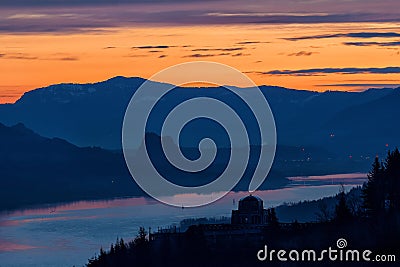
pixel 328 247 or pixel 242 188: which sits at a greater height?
pixel 242 188

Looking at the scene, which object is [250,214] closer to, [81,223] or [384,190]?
[384,190]

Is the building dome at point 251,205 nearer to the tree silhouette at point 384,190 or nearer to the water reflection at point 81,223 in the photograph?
the tree silhouette at point 384,190

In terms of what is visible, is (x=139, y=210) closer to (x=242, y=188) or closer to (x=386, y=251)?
(x=242, y=188)

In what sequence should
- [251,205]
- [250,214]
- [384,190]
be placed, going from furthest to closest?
[251,205] → [250,214] → [384,190]

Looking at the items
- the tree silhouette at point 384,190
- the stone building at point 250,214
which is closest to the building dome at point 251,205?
the stone building at point 250,214

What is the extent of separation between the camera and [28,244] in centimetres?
10550

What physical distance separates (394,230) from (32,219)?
307 feet

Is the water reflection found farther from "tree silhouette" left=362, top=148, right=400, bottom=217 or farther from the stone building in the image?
"tree silhouette" left=362, top=148, right=400, bottom=217

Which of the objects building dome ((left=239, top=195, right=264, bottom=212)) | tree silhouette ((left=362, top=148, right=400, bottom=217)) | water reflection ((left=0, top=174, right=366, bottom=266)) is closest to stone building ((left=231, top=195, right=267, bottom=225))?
building dome ((left=239, top=195, right=264, bottom=212))

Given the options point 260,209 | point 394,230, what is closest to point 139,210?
point 260,209

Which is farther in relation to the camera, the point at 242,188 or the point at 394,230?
the point at 242,188

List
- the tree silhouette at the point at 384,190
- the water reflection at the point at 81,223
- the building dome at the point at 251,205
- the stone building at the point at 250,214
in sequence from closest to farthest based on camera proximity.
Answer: the tree silhouette at the point at 384,190 → the stone building at the point at 250,214 → the building dome at the point at 251,205 → the water reflection at the point at 81,223

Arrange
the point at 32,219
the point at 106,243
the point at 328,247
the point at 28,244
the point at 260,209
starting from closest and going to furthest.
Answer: the point at 328,247 → the point at 260,209 → the point at 106,243 → the point at 28,244 → the point at 32,219

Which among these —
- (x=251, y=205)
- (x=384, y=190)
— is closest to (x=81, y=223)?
(x=251, y=205)
